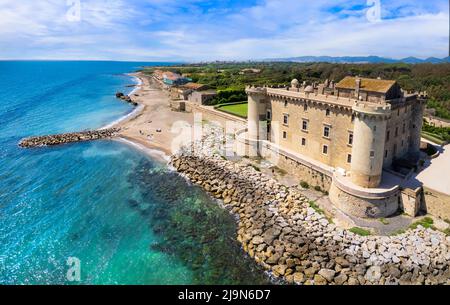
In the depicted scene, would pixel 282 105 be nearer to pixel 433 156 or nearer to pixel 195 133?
pixel 433 156

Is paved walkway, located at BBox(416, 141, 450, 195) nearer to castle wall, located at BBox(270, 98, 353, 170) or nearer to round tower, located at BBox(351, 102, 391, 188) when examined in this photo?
round tower, located at BBox(351, 102, 391, 188)

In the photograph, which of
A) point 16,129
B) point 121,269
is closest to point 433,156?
point 121,269

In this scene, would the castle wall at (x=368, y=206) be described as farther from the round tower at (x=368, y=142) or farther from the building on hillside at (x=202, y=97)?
the building on hillside at (x=202, y=97)

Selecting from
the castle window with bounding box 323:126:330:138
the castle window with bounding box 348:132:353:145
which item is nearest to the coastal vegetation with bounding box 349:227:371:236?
the castle window with bounding box 348:132:353:145

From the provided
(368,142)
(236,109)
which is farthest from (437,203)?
(236,109)
